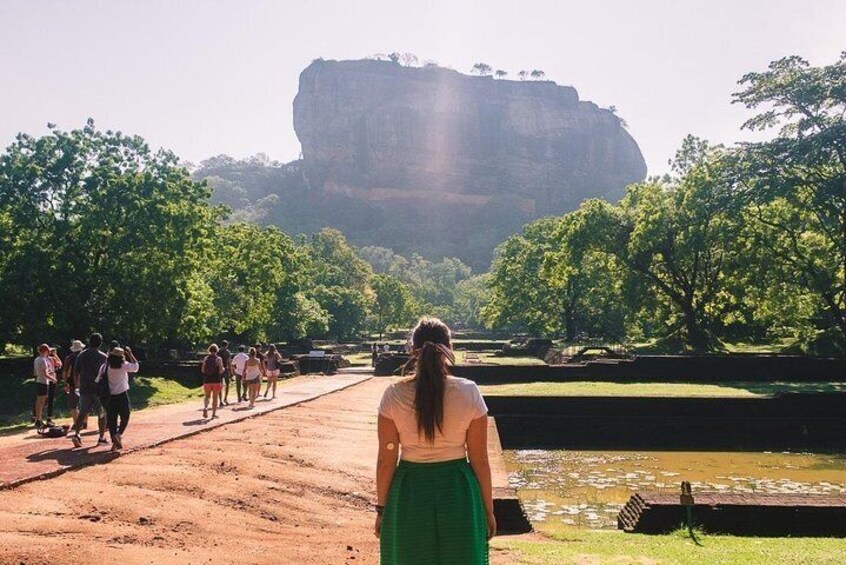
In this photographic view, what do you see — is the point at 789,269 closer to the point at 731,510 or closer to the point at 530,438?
the point at 530,438

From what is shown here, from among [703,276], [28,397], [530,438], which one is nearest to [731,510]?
[530,438]

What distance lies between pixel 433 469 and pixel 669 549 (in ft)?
14.1

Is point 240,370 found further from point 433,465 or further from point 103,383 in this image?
point 433,465

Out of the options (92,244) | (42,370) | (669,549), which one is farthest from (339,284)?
(669,549)

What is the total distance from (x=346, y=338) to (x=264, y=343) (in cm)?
2252

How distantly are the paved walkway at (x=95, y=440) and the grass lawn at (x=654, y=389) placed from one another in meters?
6.27

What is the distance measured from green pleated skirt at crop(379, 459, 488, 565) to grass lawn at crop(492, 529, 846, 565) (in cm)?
304

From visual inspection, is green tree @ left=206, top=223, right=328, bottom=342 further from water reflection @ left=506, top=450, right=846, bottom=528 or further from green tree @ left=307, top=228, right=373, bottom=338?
water reflection @ left=506, top=450, right=846, bottom=528

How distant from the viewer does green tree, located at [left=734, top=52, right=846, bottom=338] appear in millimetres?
28359

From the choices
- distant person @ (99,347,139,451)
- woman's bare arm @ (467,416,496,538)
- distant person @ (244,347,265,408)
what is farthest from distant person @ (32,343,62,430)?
woman's bare arm @ (467,416,496,538)

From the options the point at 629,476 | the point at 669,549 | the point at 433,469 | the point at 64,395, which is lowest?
the point at 629,476

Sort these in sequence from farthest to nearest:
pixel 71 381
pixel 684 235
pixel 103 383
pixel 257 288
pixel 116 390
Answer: pixel 257 288
pixel 684 235
pixel 71 381
pixel 103 383
pixel 116 390

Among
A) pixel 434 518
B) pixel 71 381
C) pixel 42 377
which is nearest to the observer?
pixel 434 518

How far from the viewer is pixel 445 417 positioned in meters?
4.01
